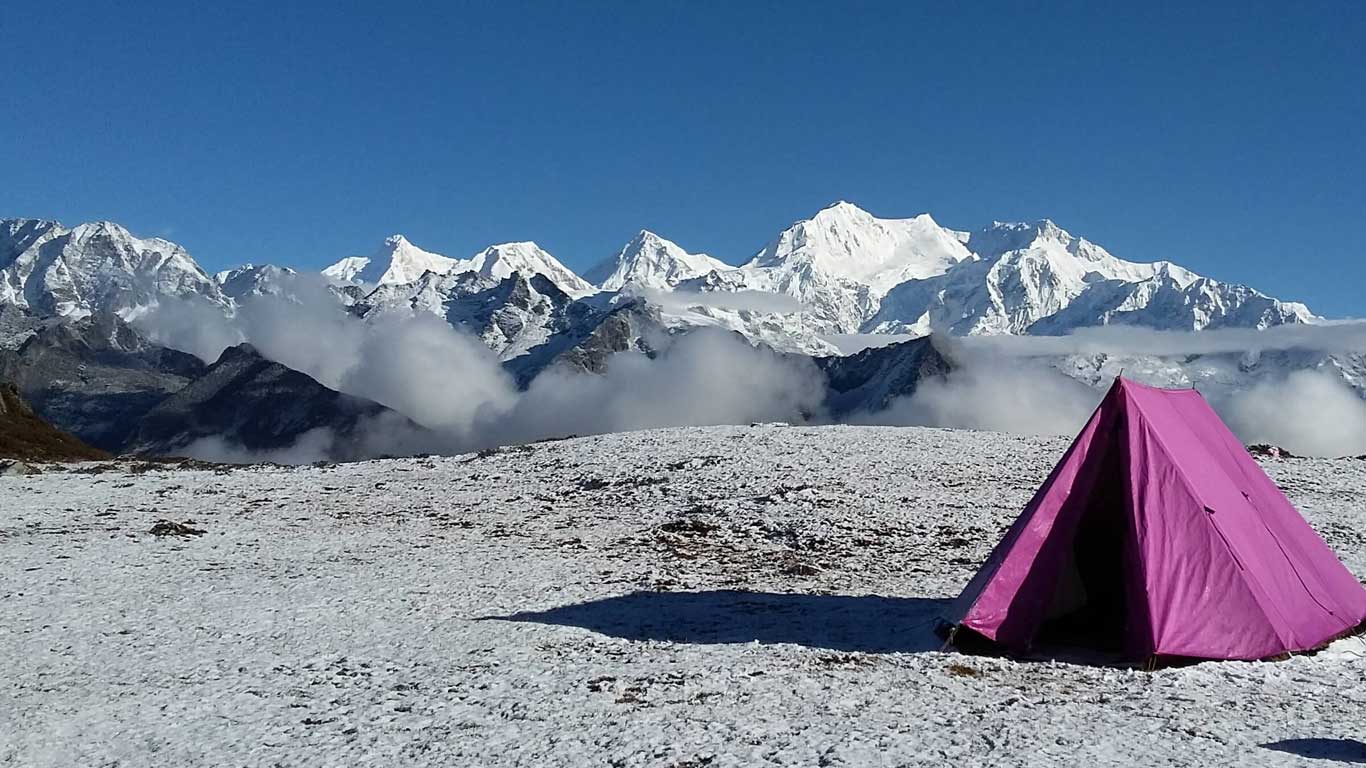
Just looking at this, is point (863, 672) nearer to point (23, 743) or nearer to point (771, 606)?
point (771, 606)

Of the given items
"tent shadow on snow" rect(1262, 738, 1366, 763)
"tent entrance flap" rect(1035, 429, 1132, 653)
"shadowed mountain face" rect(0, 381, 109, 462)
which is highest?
"tent entrance flap" rect(1035, 429, 1132, 653)

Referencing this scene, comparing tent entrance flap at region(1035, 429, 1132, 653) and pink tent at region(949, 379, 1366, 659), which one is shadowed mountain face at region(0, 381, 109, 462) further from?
tent entrance flap at region(1035, 429, 1132, 653)

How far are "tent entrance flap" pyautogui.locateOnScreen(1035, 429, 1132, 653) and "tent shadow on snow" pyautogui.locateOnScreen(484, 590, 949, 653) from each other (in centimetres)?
210

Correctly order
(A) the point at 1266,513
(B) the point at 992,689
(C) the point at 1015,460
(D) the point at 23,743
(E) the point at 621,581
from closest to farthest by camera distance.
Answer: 1. (D) the point at 23,743
2. (B) the point at 992,689
3. (A) the point at 1266,513
4. (E) the point at 621,581
5. (C) the point at 1015,460

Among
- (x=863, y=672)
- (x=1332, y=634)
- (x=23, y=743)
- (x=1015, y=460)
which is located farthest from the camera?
(x=1015, y=460)

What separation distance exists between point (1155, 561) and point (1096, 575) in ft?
5.39

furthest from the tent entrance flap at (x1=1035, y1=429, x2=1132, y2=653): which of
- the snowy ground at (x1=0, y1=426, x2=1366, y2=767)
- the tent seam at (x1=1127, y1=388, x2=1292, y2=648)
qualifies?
the snowy ground at (x1=0, y1=426, x2=1366, y2=767)

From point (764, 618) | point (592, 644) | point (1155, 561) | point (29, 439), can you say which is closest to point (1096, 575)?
point (1155, 561)

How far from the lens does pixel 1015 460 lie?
37312mm

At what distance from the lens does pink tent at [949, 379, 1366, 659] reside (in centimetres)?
1432

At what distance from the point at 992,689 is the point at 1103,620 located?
3.87 metres

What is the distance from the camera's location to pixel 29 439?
65250 millimetres

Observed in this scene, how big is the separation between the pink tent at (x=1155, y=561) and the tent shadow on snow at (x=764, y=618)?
167 cm

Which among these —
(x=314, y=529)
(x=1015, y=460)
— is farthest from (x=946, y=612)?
(x=1015, y=460)
